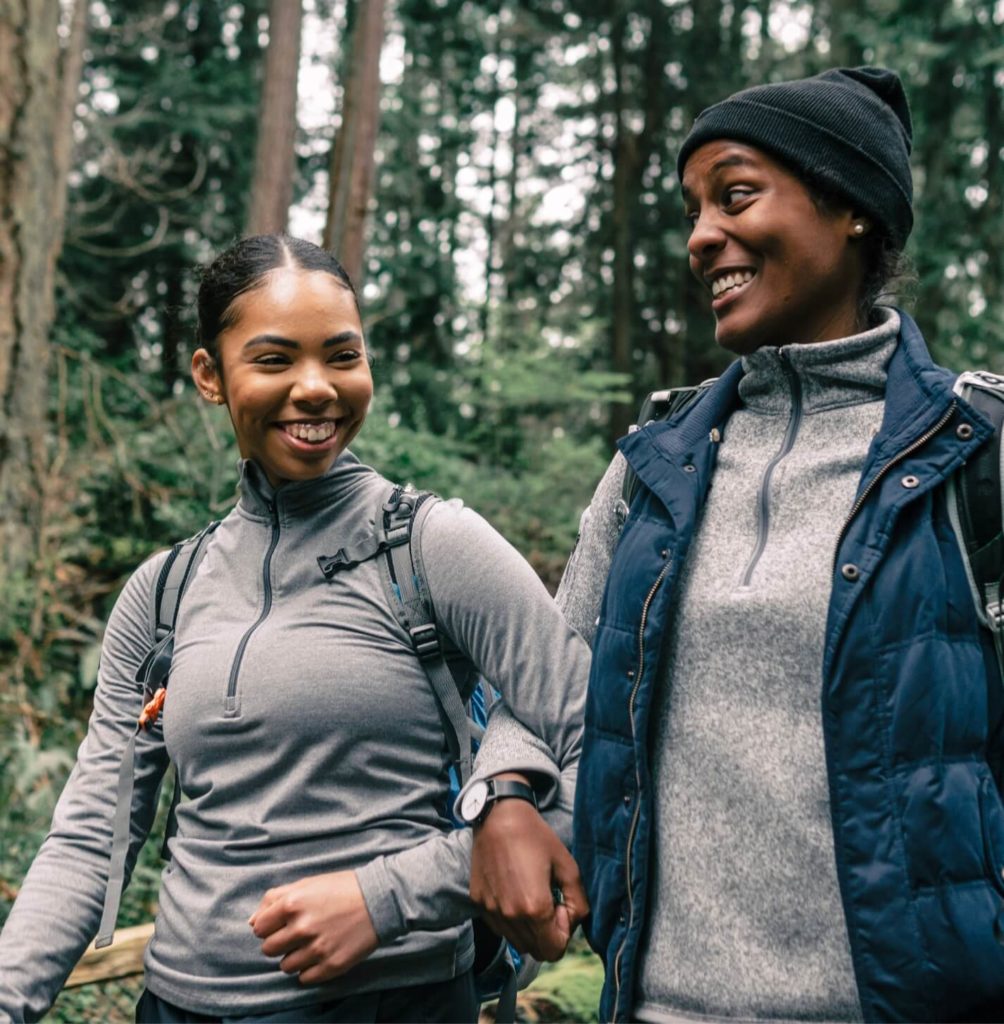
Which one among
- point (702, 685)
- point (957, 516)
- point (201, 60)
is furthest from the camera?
point (201, 60)

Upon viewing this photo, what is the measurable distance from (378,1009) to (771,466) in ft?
3.97

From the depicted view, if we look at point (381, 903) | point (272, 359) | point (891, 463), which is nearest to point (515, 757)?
point (381, 903)

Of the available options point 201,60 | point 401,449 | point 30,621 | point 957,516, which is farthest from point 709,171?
point 201,60

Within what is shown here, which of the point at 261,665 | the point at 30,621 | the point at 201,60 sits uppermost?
the point at 201,60

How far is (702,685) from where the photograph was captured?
6.32 ft

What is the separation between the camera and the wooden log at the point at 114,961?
389 cm

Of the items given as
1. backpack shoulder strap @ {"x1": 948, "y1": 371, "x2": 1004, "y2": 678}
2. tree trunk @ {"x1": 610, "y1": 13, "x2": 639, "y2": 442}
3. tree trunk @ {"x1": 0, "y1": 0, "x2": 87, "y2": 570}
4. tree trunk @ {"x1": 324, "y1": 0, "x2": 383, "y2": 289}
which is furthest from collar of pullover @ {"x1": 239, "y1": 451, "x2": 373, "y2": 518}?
tree trunk @ {"x1": 610, "y1": 13, "x2": 639, "y2": 442}

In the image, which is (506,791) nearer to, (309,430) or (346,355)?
(309,430)

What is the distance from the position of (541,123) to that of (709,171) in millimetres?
23628

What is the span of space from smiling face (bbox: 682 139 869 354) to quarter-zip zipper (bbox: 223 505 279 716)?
990 millimetres

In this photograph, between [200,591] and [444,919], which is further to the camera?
[200,591]

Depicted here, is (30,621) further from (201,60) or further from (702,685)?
(201,60)

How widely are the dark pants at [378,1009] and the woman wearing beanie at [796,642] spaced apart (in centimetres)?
30

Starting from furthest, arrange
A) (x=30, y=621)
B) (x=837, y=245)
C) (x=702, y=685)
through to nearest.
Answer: (x=30, y=621) → (x=837, y=245) → (x=702, y=685)
